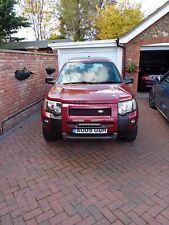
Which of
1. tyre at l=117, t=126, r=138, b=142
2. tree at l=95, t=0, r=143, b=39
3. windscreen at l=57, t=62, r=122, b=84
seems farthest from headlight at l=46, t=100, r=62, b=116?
tree at l=95, t=0, r=143, b=39

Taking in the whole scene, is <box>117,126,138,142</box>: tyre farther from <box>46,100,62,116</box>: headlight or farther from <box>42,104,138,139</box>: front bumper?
<box>46,100,62,116</box>: headlight

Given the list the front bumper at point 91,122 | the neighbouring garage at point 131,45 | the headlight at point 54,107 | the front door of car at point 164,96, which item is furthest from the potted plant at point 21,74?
the neighbouring garage at point 131,45

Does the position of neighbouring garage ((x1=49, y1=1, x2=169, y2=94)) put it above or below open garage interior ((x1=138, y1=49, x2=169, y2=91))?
above

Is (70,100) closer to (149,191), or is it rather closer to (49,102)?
(49,102)

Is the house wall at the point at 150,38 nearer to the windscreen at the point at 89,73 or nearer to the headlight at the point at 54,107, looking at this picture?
the windscreen at the point at 89,73

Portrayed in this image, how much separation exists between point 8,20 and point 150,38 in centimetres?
1393

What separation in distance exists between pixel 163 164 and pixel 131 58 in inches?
286

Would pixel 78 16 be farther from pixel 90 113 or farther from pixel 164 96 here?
pixel 90 113

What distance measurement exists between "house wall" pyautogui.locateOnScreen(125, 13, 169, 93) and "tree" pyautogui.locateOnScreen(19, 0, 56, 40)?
75.8 ft

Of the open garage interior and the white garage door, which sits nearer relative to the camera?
the white garage door

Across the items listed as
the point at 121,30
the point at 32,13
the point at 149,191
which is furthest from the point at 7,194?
the point at 32,13

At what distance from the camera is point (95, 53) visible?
35.3 ft

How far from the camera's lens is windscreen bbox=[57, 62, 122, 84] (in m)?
4.90

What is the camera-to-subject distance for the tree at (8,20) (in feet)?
58.4
